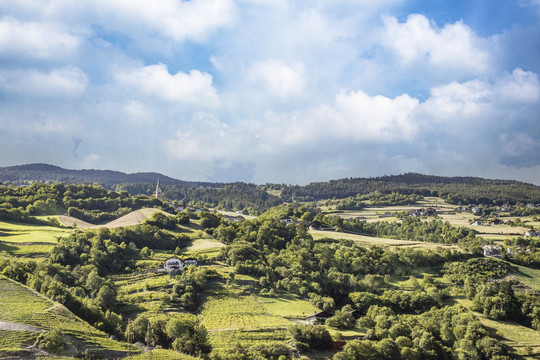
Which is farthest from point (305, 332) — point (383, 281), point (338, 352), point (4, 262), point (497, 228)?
point (497, 228)

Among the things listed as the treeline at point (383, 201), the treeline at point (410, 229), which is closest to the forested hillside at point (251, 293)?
the treeline at point (410, 229)

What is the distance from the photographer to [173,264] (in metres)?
69.2

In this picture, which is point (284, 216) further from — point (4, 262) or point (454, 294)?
point (4, 262)

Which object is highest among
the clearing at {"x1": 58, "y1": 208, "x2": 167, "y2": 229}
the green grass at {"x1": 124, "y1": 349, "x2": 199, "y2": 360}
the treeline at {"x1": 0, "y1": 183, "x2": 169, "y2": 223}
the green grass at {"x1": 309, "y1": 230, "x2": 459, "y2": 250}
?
the treeline at {"x1": 0, "y1": 183, "x2": 169, "y2": 223}

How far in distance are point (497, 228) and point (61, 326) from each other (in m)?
132

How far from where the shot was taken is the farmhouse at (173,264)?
68562mm

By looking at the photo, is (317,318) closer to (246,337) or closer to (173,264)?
(246,337)

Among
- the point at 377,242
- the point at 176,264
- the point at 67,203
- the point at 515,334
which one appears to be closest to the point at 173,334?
the point at 176,264

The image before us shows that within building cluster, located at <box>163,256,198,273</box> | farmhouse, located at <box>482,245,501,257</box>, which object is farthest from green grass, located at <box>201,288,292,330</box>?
farmhouse, located at <box>482,245,501,257</box>

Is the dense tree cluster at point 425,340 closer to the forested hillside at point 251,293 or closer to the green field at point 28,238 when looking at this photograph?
the forested hillside at point 251,293

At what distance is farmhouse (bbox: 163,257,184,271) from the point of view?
6856cm

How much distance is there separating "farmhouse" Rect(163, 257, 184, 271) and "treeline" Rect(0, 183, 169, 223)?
44421 millimetres

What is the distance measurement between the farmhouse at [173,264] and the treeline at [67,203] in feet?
146

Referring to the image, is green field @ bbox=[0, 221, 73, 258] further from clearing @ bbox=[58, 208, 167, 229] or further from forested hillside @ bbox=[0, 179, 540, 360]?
clearing @ bbox=[58, 208, 167, 229]
